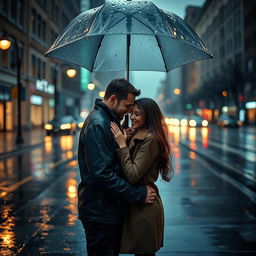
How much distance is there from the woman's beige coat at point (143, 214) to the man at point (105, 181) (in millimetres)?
74

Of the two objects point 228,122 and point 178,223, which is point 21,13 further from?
point 178,223

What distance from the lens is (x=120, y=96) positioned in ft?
11.3

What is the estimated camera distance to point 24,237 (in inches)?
250

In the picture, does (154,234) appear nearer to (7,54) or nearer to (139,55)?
(139,55)

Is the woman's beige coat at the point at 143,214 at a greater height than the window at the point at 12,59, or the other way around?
the window at the point at 12,59

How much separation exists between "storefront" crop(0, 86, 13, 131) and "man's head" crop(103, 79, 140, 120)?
3582 cm

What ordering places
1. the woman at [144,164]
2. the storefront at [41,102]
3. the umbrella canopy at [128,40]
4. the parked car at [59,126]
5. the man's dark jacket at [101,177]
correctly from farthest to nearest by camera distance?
the storefront at [41,102] → the parked car at [59,126] → the umbrella canopy at [128,40] → the woman at [144,164] → the man's dark jacket at [101,177]

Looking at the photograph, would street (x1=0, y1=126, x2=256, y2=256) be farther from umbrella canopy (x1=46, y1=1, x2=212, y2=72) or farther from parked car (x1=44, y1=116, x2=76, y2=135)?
parked car (x1=44, y1=116, x2=76, y2=135)

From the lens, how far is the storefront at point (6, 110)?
38.5 meters

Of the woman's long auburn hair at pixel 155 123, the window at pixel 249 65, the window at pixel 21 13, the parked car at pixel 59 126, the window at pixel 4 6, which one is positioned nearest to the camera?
the woman's long auburn hair at pixel 155 123

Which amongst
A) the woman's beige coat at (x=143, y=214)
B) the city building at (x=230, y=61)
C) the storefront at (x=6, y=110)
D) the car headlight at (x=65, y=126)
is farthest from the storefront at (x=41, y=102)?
the woman's beige coat at (x=143, y=214)

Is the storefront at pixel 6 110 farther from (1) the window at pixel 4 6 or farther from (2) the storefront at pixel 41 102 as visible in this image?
(2) the storefront at pixel 41 102

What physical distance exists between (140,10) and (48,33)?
52.6 meters

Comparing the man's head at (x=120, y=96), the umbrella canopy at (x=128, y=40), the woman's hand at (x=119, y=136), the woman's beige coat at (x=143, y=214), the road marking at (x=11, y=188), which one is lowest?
the road marking at (x=11, y=188)
